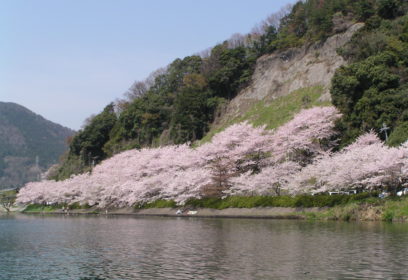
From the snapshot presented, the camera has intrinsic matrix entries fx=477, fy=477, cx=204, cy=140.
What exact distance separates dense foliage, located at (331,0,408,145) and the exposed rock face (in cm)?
1196

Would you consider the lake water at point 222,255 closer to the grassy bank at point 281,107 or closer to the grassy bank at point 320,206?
the grassy bank at point 320,206

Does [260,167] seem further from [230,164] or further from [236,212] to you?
[236,212]

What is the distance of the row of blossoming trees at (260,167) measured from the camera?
126 feet

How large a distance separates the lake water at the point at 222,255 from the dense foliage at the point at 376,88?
60.7 ft

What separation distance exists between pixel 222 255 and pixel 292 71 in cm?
6255

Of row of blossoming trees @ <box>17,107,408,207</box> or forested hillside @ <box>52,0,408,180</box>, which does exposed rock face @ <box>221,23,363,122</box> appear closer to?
forested hillside @ <box>52,0,408,180</box>

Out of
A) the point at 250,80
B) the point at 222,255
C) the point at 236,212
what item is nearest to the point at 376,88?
the point at 236,212

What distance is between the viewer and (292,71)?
79.3 metres

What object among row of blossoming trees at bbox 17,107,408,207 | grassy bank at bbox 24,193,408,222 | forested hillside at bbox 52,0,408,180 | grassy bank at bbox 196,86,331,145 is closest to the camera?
grassy bank at bbox 24,193,408,222

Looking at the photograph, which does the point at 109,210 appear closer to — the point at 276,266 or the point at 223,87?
the point at 223,87

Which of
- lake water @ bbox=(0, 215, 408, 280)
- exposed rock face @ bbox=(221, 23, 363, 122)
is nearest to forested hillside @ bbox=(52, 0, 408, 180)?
exposed rock face @ bbox=(221, 23, 363, 122)

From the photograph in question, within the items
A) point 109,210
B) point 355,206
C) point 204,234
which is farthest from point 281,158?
point 109,210

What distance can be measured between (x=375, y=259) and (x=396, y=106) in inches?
1228

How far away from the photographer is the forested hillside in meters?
47.9
